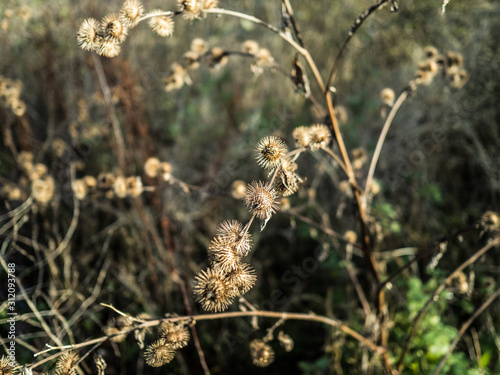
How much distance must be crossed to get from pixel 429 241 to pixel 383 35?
2.74m

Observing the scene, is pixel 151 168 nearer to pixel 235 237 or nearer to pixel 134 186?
pixel 134 186

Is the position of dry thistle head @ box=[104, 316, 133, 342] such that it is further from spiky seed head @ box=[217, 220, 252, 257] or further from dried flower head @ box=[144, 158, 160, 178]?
dried flower head @ box=[144, 158, 160, 178]

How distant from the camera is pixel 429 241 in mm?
3033

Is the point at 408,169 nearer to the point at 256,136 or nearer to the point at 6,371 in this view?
the point at 256,136

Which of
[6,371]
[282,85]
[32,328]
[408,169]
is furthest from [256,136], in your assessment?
[6,371]

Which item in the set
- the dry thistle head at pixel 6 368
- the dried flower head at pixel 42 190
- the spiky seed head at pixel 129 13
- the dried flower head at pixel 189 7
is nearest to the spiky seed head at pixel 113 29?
the spiky seed head at pixel 129 13

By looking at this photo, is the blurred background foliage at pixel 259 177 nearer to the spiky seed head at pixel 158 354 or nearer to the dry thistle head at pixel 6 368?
the spiky seed head at pixel 158 354

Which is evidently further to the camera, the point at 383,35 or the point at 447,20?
the point at 383,35

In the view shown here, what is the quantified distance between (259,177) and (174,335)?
8.53 ft

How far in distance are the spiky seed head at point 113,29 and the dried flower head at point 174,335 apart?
0.91 meters

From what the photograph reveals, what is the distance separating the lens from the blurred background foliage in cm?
252

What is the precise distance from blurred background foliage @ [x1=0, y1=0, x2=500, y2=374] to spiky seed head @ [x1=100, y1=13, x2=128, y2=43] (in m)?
0.77

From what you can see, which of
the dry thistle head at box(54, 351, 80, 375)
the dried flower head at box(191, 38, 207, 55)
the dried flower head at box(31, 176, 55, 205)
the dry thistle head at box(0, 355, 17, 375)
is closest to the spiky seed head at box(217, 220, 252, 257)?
the dry thistle head at box(54, 351, 80, 375)

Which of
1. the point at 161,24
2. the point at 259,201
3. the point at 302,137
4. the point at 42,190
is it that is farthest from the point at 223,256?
the point at 42,190
